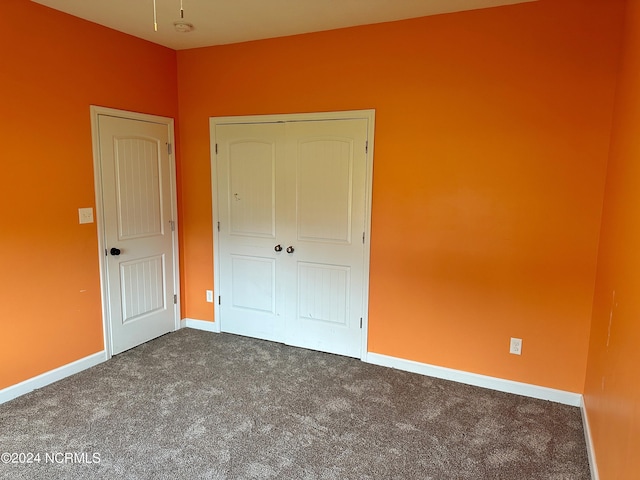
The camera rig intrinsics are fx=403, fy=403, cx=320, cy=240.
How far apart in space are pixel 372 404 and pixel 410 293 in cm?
88

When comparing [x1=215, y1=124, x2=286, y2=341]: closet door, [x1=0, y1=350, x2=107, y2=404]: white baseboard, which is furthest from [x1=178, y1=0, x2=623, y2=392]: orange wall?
[x1=0, y1=350, x2=107, y2=404]: white baseboard

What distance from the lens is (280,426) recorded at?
8.09 feet

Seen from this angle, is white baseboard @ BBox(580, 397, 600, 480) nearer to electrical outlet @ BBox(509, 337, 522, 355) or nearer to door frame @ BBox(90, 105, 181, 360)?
electrical outlet @ BBox(509, 337, 522, 355)

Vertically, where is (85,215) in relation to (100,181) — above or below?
below

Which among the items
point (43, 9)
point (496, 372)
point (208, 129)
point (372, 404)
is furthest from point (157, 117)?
A: point (496, 372)

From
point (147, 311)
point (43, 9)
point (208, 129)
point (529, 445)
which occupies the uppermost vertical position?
point (43, 9)

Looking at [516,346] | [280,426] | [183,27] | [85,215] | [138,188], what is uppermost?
[183,27]

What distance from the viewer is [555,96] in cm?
257

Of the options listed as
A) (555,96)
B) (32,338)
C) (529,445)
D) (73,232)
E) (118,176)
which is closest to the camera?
(529,445)

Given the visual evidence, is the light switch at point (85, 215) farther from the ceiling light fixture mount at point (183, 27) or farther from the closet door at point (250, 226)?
the ceiling light fixture mount at point (183, 27)

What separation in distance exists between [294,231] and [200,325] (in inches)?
57.9

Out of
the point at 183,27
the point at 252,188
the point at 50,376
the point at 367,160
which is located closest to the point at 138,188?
the point at 252,188

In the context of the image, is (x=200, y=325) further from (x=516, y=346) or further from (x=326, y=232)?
(x=516, y=346)

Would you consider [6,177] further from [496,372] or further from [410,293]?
[496,372]
